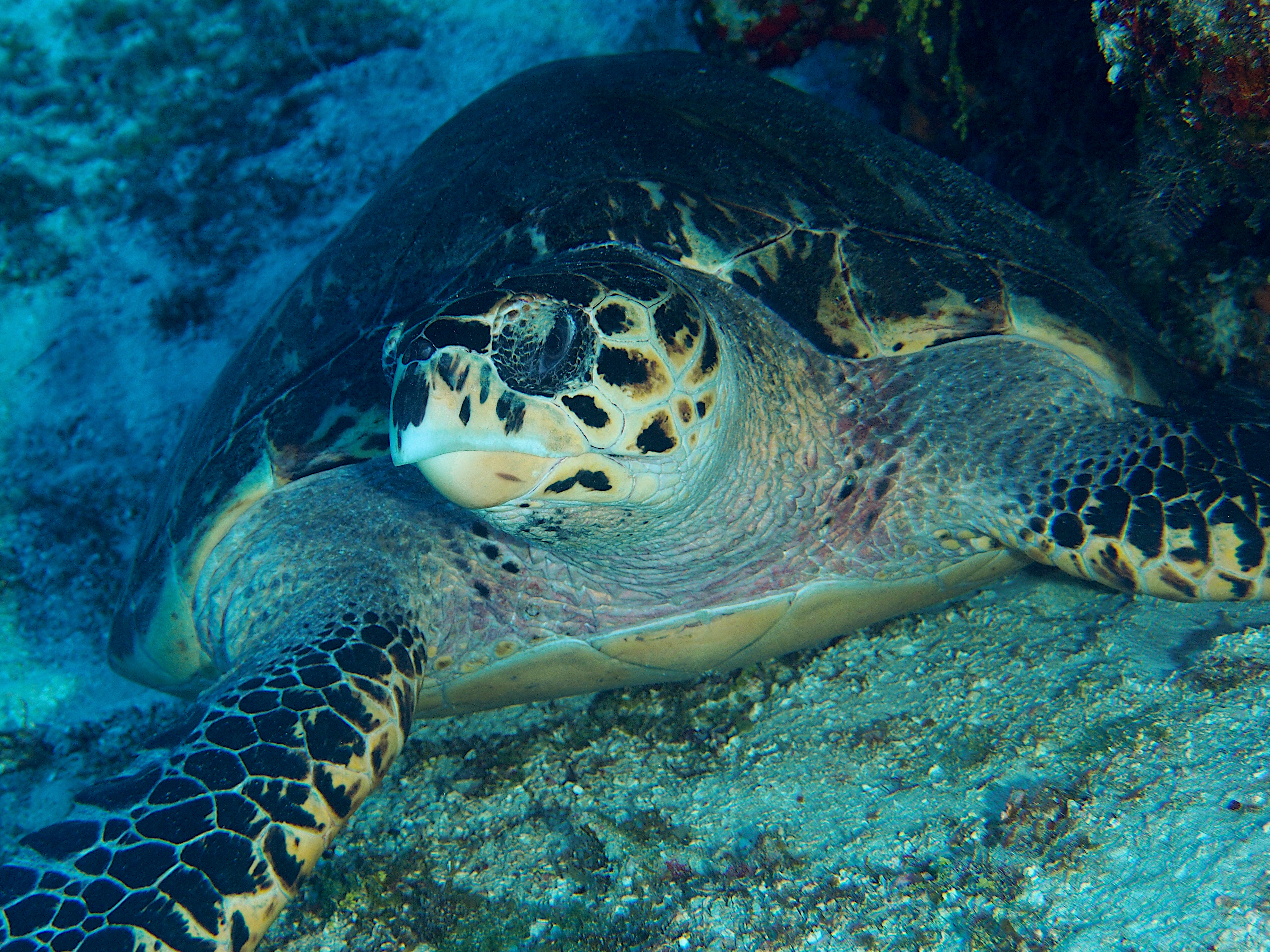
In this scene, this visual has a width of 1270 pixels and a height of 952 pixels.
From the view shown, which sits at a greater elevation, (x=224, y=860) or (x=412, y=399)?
(x=412, y=399)

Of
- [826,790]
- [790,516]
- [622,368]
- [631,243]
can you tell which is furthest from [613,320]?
[826,790]

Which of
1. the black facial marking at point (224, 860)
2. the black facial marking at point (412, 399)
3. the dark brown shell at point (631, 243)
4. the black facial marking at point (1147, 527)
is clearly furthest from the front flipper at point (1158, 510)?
the black facial marking at point (224, 860)

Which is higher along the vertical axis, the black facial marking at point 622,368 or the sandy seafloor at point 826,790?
the black facial marking at point 622,368

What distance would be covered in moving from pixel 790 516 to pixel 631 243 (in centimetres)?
89

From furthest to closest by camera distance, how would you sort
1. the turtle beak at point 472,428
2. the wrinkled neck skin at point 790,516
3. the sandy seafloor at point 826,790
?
the wrinkled neck skin at point 790,516, the turtle beak at point 472,428, the sandy seafloor at point 826,790

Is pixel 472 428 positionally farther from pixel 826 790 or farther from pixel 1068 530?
pixel 1068 530

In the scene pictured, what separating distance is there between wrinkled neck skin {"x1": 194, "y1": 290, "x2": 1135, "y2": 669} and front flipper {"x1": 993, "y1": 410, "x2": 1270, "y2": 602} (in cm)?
7

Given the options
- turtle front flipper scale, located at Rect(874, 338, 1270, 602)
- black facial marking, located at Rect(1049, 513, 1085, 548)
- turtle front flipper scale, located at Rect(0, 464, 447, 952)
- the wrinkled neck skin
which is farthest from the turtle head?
black facial marking, located at Rect(1049, 513, 1085, 548)

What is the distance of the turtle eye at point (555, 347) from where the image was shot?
4.66ft

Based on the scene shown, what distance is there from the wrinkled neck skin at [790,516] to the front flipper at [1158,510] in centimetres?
7

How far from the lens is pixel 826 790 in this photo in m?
1.64

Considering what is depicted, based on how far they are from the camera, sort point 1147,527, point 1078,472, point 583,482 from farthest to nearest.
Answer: point 1078,472, point 1147,527, point 583,482

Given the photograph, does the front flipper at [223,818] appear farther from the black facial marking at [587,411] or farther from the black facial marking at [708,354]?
the black facial marking at [708,354]

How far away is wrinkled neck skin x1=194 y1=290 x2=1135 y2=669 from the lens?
2.02m
